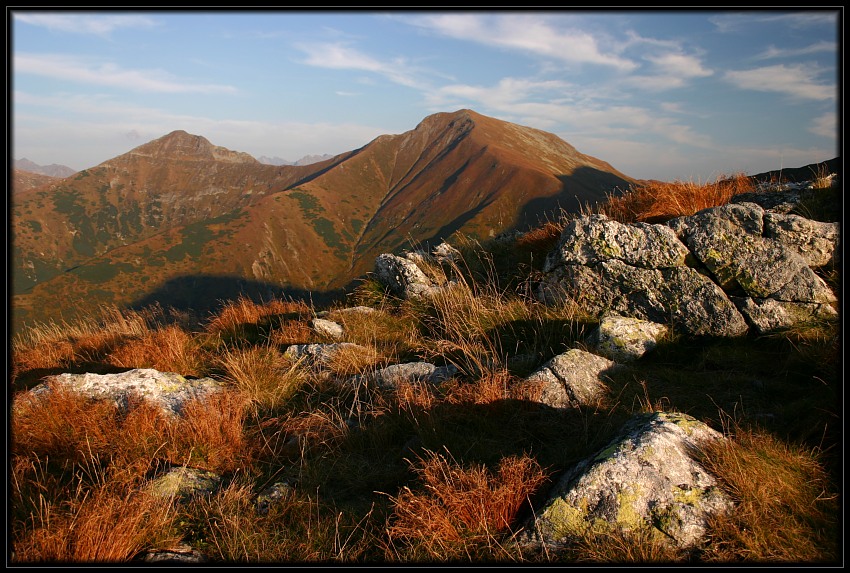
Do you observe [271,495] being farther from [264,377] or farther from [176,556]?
[264,377]

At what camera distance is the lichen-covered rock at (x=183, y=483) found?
378cm

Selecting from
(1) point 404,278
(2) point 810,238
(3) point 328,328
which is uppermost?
(2) point 810,238

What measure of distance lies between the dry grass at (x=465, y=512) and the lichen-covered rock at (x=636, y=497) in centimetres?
21

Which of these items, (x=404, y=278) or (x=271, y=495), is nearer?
(x=271, y=495)

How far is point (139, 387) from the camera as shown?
5684mm

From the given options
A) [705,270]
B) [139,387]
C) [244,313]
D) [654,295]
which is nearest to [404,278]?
[244,313]

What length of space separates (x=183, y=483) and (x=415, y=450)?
2.11 metres

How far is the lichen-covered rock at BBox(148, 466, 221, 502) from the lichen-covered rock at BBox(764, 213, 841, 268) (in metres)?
8.11

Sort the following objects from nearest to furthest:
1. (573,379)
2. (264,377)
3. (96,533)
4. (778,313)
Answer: (96,533) < (573,379) < (778,313) < (264,377)

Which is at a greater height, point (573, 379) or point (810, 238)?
point (810, 238)

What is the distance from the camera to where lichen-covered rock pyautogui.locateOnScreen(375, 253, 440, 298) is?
9680 mm

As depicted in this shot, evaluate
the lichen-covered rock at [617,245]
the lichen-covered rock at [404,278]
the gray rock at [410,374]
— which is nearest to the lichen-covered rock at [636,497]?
the gray rock at [410,374]

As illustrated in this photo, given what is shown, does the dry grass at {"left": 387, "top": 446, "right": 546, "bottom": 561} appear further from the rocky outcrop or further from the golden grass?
the rocky outcrop

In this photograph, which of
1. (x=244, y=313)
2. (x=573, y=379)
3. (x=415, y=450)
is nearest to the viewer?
(x=415, y=450)
